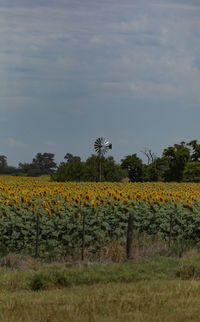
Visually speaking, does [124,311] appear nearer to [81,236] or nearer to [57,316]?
[57,316]

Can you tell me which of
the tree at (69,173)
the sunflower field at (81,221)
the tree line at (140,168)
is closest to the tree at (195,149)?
the tree line at (140,168)

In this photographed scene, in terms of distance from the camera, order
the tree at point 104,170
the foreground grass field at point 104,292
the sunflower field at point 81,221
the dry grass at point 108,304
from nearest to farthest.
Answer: the dry grass at point 108,304
the foreground grass field at point 104,292
the sunflower field at point 81,221
the tree at point 104,170

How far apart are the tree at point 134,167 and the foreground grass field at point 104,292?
5117 centimetres

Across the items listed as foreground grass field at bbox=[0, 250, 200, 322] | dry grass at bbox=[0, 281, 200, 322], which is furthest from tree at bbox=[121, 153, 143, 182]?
dry grass at bbox=[0, 281, 200, 322]

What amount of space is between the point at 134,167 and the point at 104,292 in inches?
2171

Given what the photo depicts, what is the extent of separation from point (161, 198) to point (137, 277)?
864 centimetres

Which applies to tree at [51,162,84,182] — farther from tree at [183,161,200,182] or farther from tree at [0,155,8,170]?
tree at [0,155,8,170]

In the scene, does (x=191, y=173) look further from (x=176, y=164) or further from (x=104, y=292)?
(x=104, y=292)

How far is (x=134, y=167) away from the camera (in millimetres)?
64125

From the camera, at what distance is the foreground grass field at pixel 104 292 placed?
309 inches

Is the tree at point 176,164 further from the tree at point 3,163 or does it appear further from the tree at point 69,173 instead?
the tree at point 3,163

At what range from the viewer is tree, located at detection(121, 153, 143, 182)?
64.0 m

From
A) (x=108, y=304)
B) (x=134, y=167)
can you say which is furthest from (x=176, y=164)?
(x=108, y=304)

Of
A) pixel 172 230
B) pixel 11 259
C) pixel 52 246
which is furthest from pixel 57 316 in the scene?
pixel 172 230
